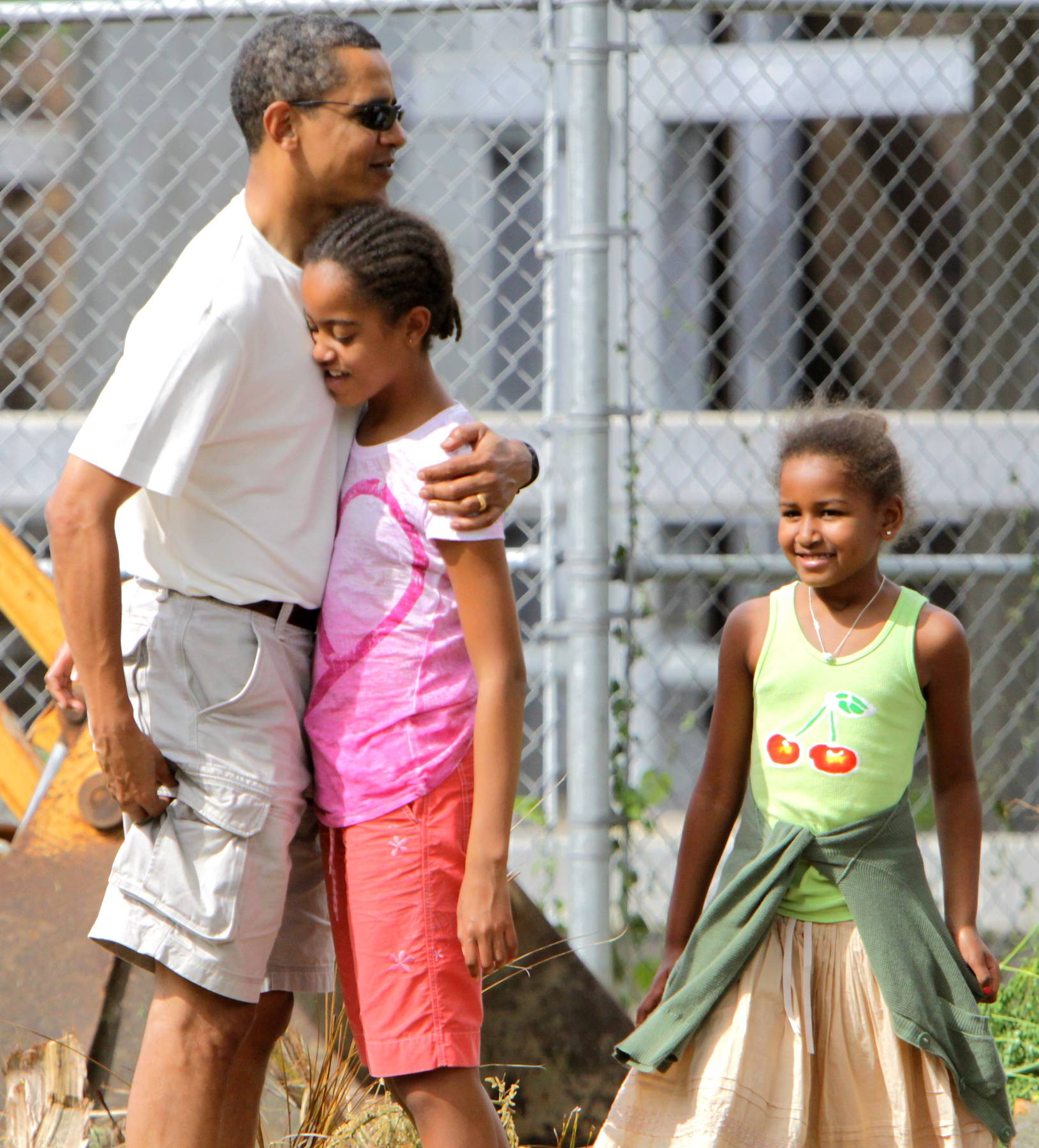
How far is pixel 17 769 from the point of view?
3438 millimetres

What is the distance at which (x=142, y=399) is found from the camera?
188 centimetres

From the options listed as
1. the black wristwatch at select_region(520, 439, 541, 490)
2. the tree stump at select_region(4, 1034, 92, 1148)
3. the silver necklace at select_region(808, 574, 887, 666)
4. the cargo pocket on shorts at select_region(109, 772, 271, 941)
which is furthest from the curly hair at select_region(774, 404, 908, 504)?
the tree stump at select_region(4, 1034, 92, 1148)

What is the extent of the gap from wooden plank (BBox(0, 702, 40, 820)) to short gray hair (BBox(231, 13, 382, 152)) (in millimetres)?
Answer: 1885

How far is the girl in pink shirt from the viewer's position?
1987 mm

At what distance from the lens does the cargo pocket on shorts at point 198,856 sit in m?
1.94

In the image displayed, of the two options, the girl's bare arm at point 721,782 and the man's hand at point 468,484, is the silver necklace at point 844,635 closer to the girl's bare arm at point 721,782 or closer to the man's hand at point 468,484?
the girl's bare arm at point 721,782

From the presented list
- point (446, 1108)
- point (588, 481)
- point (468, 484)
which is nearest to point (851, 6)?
point (588, 481)

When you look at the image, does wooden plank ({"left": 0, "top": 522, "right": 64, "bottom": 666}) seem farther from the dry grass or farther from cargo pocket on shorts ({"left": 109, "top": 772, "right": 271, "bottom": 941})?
cargo pocket on shorts ({"left": 109, "top": 772, "right": 271, "bottom": 941})

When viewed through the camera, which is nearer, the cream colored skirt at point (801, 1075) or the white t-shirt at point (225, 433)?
the white t-shirt at point (225, 433)

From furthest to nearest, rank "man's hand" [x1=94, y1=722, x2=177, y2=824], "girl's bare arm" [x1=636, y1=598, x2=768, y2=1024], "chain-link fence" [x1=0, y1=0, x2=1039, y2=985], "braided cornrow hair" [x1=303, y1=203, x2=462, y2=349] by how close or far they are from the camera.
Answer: "chain-link fence" [x1=0, y1=0, x2=1039, y2=985]
"girl's bare arm" [x1=636, y1=598, x2=768, y2=1024]
"braided cornrow hair" [x1=303, y1=203, x2=462, y2=349]
"man's hand" [x1=94, y1=722, x2=177, y2=824]

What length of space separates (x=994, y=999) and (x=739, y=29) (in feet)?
13.6

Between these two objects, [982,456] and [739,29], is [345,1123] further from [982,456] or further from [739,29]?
[739,29]

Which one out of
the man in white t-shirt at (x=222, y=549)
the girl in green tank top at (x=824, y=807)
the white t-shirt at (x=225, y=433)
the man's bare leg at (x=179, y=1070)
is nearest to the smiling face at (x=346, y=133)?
the man in white t-shirt at (x=222, y=549)

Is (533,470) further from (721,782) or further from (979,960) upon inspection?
(979,960)
